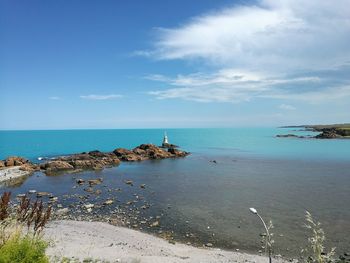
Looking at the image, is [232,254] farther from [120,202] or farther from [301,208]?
[120,202]

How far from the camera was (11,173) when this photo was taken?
190 feet

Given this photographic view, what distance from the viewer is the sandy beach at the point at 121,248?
62.1 ft

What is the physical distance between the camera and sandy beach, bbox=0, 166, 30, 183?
178 feet

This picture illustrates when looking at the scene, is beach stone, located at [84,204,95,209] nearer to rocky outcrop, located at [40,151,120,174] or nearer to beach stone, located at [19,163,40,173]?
rocky outcrop, located at [40,151,120,174]

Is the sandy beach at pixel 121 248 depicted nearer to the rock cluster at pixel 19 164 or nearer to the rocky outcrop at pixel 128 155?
the rock cluster at pixel 19 164

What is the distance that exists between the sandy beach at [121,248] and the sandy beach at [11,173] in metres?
32.3

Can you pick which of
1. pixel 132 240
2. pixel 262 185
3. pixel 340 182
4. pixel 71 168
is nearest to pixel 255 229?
pixel 132 240

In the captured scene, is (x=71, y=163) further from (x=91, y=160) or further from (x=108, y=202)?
(x=108, y=202)

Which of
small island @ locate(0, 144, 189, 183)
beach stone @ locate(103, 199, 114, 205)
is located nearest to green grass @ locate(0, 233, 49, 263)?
beach stone @ locate(103, 199, 114, 205)

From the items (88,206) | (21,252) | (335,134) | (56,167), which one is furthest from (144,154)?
(335,134)

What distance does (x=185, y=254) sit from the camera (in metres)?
Answer: 21.2

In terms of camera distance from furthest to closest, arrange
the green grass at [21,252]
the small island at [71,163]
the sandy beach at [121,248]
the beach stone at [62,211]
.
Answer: the small island at [71,163]
the beach stone at [62,211]
the sandy beach at [121,248]
the green grass at [21,252]

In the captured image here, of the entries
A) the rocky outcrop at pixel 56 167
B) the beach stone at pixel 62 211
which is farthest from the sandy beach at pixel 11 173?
the beach stone at pixel 62 211

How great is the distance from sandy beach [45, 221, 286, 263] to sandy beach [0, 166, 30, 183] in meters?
32.3
